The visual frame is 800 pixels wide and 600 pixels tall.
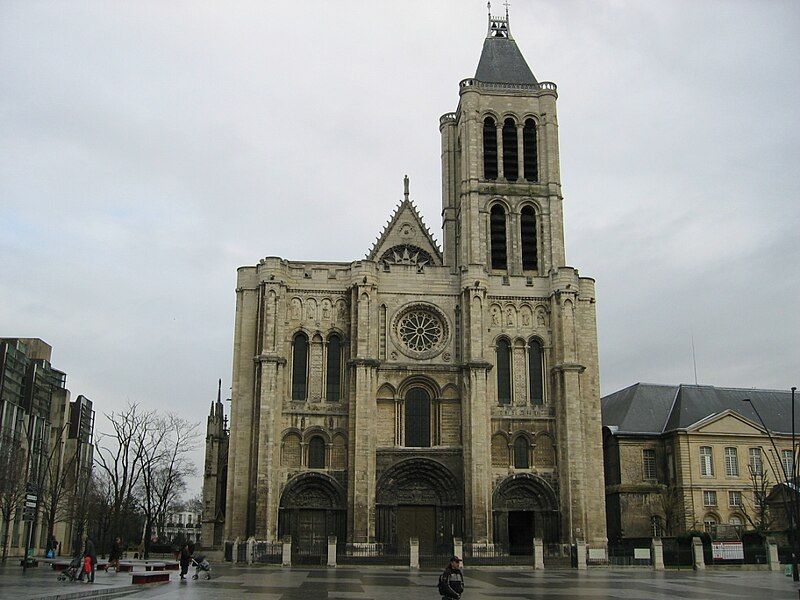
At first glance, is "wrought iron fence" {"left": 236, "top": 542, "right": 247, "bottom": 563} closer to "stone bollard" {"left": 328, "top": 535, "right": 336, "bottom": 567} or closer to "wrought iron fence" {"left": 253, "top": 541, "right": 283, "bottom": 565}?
"wrought iron fence" {"left": 253, "top": 541, "right": 283, "bottom": 565}

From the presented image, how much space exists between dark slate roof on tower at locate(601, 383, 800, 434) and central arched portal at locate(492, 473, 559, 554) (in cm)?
924

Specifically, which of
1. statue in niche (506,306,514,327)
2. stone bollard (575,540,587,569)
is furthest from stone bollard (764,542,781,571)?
statue in niche (506,306,514,327)

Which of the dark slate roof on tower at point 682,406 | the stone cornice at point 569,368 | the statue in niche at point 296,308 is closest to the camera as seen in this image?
the stone cornice at point 569,368

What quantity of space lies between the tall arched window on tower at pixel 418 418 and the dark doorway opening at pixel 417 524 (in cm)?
325

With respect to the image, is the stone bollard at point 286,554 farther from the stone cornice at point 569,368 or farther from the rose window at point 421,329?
the stone cornice at point 569,368

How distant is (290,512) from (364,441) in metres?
5.15

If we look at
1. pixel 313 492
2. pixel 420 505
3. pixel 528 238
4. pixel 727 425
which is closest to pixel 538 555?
pixel 420 505

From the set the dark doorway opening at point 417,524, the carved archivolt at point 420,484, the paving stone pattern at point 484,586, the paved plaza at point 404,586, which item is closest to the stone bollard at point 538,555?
the paving stone pattern at point 484,586

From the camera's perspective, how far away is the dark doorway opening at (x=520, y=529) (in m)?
45.7

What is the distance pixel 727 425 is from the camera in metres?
52.1

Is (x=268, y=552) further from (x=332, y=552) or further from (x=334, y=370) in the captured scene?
(x=334, y=370)

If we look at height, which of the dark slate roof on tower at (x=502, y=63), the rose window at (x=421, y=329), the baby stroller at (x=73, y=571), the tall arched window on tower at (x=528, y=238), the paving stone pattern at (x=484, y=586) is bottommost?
the paving stone pattern at (x=484, y=586)

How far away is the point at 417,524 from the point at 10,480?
70.5 ft

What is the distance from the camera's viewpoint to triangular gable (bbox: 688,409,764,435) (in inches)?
2036
